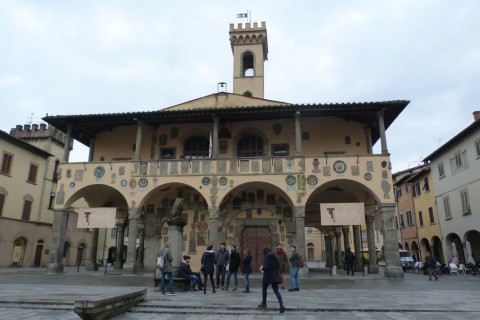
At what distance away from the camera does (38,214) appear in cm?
2922

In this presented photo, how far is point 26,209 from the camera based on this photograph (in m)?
28.0

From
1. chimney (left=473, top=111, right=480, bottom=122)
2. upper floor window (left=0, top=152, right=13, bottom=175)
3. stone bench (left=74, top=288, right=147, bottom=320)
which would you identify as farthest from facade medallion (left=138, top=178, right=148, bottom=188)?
chimney (left=473, top=111, right=480, bottom=122)

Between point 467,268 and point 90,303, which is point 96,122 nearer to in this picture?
point 90,303

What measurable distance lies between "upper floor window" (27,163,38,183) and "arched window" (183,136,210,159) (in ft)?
47.9

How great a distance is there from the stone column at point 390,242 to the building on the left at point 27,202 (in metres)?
18.9

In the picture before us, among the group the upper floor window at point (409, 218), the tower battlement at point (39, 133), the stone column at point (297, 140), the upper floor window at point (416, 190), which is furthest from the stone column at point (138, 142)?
the upper floor window at point (409, 218)

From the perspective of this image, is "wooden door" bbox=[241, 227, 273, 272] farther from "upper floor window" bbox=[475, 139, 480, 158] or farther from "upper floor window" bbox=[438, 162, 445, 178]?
"upper floor window" bbox=[438, 162, 445, 178]

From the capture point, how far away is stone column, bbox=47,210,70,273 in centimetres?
1861

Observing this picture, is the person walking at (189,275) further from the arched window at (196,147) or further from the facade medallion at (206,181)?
the arched window at (196,147)

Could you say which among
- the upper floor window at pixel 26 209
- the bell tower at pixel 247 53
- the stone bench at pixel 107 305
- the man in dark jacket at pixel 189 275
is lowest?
the stone bench at pixel 107 305

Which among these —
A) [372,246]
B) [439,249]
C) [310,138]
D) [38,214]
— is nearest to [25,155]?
[38,214]

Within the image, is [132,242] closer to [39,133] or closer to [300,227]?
[300,227]

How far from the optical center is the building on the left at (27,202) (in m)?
25.9

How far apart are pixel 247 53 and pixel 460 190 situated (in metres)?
18.3
